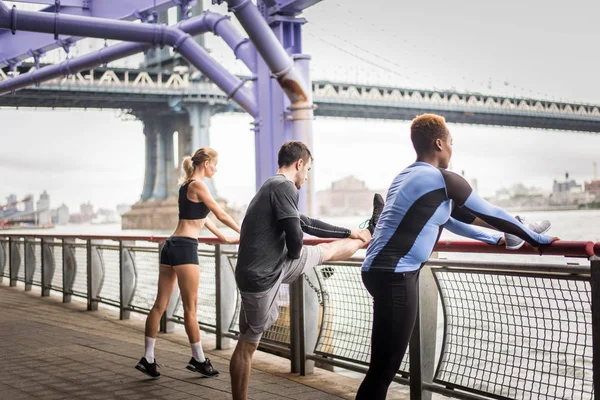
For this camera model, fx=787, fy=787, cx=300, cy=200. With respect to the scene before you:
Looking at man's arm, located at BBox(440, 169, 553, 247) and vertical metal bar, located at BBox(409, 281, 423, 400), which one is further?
vertical metal bar, located at BBox(409, 281, 423, 400)

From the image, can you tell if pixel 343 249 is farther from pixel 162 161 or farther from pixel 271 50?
pixel 162 161

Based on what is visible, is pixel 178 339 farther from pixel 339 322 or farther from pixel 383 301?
pixel 383 301

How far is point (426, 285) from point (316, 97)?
53.0 metres

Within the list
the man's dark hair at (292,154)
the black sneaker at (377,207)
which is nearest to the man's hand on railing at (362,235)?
the black sneaker at (377,207)

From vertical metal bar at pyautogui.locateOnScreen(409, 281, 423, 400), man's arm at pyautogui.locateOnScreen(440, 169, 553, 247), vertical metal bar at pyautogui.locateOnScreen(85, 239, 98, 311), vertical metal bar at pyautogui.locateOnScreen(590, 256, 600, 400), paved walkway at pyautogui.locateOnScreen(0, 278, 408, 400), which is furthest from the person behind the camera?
vertical metal bar at pyautogui.locateOnScreen(85, 239, 98, 311)

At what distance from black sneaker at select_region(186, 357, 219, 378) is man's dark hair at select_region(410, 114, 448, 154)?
110 inches

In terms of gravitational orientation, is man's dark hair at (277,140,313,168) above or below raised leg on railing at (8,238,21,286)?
above

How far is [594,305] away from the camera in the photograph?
139 inches

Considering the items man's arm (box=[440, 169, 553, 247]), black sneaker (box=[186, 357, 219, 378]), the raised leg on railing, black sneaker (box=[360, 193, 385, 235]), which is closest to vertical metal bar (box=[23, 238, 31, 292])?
the raised leg on railing

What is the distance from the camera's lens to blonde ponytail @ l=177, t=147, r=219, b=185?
17.7 feet

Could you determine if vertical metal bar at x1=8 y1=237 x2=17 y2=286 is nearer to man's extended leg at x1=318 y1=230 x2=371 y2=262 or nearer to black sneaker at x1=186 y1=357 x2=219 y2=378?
black sneaker at x1=186 y1=357 x2=219 y2=378

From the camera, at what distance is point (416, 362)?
446cm

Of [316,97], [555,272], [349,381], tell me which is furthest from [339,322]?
[316,97]

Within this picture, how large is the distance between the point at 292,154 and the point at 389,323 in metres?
1.07
